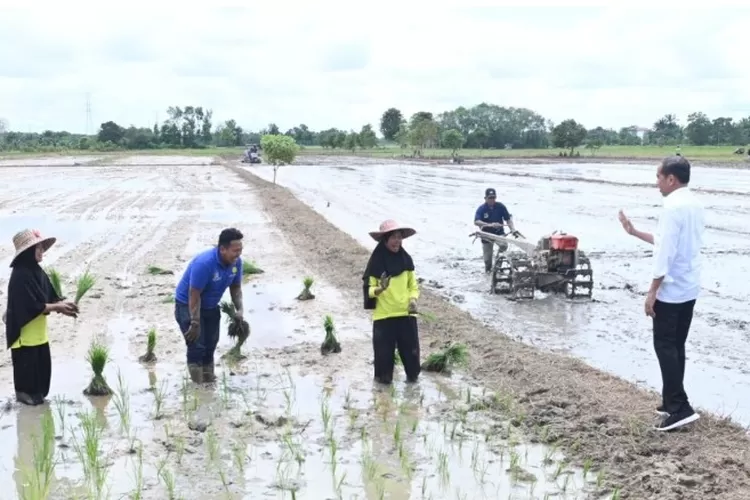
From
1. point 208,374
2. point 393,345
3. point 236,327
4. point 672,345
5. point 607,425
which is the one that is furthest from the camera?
point 236,327

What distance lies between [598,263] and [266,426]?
400 inches

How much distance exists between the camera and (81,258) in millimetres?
14836

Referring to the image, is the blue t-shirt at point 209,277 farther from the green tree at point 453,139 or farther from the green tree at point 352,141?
the green tree at point 352,141

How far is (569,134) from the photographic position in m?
83.1

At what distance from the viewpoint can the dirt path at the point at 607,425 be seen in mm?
4973

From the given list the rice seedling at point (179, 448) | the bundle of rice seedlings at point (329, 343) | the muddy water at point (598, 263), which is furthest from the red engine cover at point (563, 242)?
the rice seedling at point (179, 448)

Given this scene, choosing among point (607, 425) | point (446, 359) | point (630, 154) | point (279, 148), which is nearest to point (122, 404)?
point (446, 359)

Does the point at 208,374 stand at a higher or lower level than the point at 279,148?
lower

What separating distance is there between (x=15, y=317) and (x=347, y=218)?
1702 centimetres

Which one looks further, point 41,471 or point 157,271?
point 157,271

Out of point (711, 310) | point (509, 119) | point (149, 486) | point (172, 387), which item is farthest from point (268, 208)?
point (509, 119)

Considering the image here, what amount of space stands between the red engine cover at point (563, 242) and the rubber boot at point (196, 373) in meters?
6.03

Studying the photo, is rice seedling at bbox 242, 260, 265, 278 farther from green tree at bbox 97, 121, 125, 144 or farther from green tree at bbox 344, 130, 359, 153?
green tree at bbox 97, 121, 125, 144

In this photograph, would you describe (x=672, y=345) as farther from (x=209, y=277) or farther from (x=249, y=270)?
(x=249, y=270)
